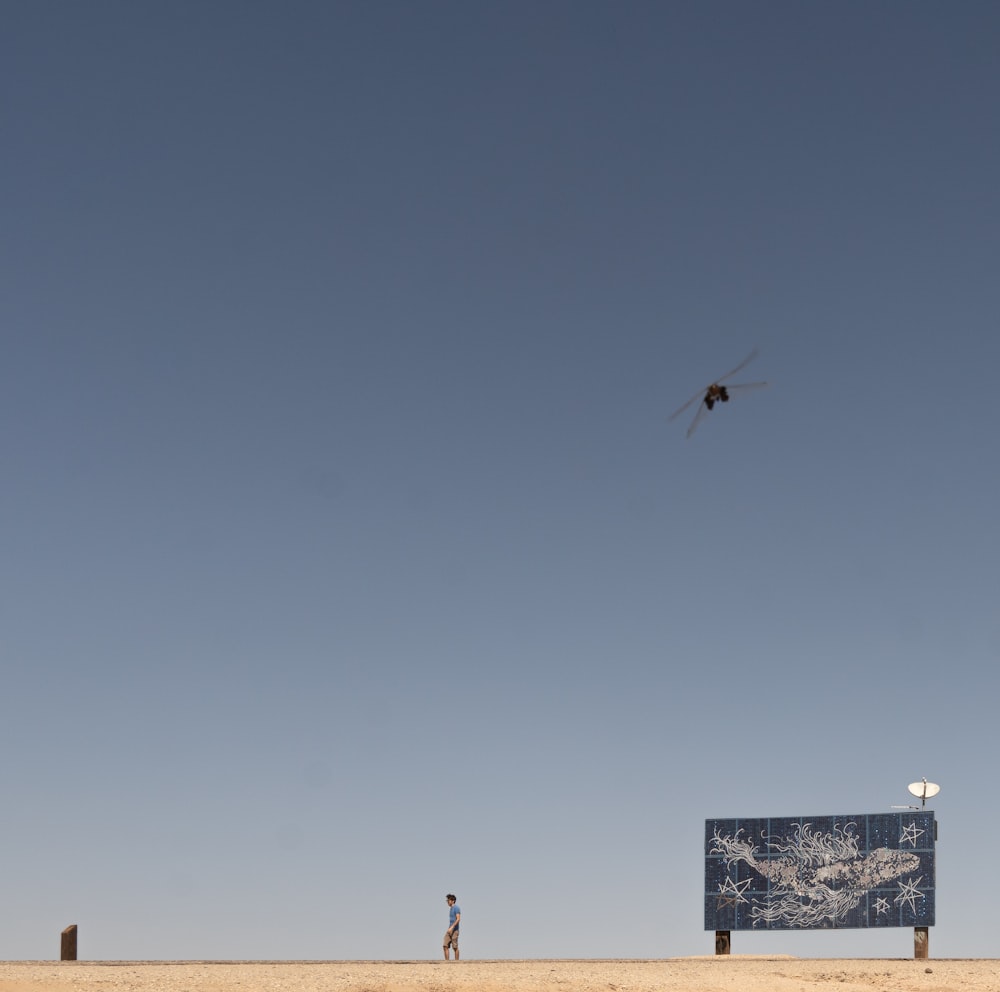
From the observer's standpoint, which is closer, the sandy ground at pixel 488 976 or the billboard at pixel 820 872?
the sandy ground at pixel 488 976

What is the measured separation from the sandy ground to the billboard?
19.3 ft

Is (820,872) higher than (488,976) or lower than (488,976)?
higher

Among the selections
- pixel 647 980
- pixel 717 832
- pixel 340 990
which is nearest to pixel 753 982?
pixel 647 980

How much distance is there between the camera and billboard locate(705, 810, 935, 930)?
41562mm

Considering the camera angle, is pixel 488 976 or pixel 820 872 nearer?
pixel 488 976

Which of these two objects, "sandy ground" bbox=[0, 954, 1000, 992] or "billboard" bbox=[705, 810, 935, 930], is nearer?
"sandy ground" bbox=[0, 954, 1000, 992]

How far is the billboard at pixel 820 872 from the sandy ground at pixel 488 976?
587cm

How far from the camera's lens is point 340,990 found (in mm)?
29094

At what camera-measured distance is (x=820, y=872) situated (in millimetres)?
42750

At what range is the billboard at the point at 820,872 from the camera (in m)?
41.6

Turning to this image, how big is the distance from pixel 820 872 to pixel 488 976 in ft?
50.4

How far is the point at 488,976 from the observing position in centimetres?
3102

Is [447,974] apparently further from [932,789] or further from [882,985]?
[932,789]

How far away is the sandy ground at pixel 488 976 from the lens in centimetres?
2956
